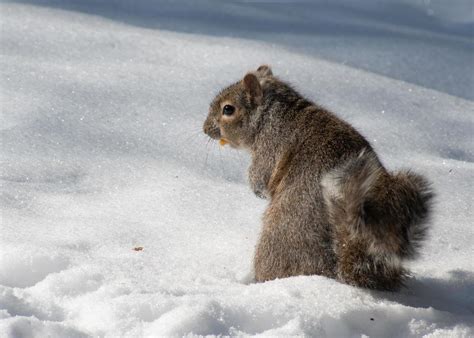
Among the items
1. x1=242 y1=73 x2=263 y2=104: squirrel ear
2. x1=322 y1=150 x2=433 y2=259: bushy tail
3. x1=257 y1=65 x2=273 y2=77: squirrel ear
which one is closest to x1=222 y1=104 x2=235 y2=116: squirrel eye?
x1=242 y1=73 x2=263 y2=104: squirrel ear

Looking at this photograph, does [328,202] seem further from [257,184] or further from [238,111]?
[238,111]

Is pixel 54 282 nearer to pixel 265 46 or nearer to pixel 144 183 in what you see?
pixel 144 183

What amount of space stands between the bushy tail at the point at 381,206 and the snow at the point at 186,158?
0.24m

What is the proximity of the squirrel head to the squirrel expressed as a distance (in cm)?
6

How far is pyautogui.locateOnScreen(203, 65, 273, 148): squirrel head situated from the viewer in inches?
148

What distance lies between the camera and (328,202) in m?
2.97

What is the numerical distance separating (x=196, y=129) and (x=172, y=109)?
0.27 metres

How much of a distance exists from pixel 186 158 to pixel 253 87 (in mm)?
825

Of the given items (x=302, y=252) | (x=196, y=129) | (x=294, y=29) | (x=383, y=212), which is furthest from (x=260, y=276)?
(x=294, y=29)

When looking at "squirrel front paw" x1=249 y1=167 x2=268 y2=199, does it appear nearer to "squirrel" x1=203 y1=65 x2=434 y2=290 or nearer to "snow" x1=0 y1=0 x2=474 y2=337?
"squirrel" x1=203 y1=65 x2=434 y2=290

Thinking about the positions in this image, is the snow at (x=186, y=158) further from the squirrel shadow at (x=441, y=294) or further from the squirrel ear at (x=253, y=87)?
the squirrel ear at (x=253, y=87)

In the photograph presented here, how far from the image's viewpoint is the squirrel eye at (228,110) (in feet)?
12.7

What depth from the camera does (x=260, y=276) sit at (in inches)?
126

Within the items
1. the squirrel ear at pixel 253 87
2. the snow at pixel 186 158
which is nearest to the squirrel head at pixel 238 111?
the squirrel ear at pixel 253 87
